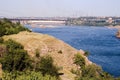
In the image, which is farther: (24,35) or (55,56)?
(24,35)

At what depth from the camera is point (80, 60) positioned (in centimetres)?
2797

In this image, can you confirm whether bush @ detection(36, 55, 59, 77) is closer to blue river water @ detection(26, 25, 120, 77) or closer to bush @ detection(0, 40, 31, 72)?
bush @ detection(0, 40, 31, 72)

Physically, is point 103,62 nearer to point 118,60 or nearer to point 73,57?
point 118,60

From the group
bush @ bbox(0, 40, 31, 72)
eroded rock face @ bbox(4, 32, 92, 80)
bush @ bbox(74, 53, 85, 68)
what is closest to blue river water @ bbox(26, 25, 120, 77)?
eroded rock face @ bbox(4, 32, 92, 80)

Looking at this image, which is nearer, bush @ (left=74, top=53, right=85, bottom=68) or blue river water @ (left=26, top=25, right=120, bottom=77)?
bush @ (left=74, top=53, right=85, bottom=68)

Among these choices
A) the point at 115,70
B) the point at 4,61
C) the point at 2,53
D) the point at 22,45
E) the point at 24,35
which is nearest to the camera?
the point at 4,61

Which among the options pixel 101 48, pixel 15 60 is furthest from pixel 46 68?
pixel 101 48

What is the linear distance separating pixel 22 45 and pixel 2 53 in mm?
3035

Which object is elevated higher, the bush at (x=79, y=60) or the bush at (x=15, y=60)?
the bush at (x=15, y=60)

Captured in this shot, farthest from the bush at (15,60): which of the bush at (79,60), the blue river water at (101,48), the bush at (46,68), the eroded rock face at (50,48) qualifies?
the blue river water at (101,48)

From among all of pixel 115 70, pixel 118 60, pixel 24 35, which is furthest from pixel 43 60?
pixel 118 60

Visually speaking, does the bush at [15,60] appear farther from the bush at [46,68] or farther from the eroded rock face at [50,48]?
the eroded rock face at [50,48]

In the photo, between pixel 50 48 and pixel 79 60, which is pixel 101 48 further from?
pixel 79 60

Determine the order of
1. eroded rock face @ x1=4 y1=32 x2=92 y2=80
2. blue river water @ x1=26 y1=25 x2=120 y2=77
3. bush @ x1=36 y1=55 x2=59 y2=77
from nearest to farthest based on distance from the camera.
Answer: bush @ x1=36 y1=55 x2=59 y2=77, eroded rock face @ x1=4 y1=32 x2=92 y2=80, blue river water @ x1=26 y1=25 x2=120 y2=77
